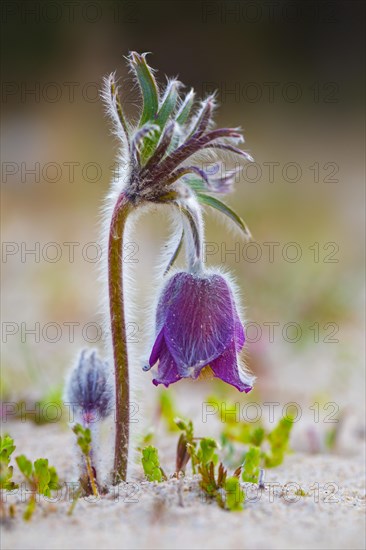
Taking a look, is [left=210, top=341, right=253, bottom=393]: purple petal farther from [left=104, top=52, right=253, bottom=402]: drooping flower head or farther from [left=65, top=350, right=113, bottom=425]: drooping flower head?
[left=65, top=350, right=113, bottom=425]: drooping flower head

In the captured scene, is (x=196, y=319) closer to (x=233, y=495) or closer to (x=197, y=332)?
(x=197, y=332)

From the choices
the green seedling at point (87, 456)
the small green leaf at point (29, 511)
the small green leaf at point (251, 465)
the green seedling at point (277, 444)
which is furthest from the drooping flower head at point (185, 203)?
the green seedling at point (277, 444)

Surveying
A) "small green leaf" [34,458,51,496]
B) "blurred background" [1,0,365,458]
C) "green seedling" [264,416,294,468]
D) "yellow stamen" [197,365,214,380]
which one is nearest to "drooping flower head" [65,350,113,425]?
"small green leaf" [34,458,51,496]

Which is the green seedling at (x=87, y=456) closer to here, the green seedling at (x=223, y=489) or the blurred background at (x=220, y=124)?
the green seedling at (x=223, y=489)

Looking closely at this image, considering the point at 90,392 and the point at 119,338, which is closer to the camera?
the point at 119,338

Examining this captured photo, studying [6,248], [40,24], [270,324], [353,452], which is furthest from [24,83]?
[353,452]

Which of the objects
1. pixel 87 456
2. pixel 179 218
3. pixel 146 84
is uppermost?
pixel 146 84

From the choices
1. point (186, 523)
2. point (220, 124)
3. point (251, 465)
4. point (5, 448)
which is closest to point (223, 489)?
point (186, 523)
